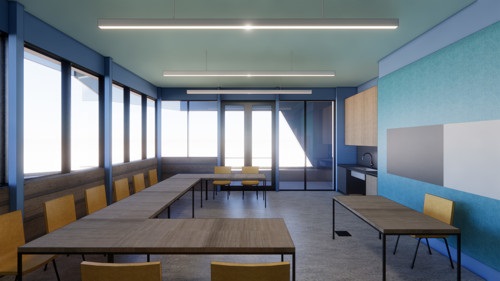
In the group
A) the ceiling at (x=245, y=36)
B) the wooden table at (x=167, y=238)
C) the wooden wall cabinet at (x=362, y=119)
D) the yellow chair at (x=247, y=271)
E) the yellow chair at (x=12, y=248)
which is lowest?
the yellow chair at (x=12, y=248)

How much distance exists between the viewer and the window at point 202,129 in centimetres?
795

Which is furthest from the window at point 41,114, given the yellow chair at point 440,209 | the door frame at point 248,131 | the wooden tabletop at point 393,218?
the yellow chair at point 440,209

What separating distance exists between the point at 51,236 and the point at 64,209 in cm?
93

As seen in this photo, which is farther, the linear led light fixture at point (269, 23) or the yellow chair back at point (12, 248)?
the linear led light fixture at point (269, 23)

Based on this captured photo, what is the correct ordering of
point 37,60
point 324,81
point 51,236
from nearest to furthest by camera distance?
point 51,236
point 37,60
point 324,81

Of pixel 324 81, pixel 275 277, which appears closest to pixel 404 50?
pixel 324 81

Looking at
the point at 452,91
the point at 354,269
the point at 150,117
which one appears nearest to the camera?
the point at 354,269

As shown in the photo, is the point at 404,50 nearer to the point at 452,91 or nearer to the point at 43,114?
the point at 452,91

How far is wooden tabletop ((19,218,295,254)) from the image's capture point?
1.84 m

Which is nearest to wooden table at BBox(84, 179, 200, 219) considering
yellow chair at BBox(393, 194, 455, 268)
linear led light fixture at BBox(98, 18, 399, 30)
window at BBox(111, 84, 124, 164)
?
linear led light fixture at BBox(98, 18, 399, 30)

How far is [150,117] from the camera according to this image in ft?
24.7

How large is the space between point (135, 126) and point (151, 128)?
732mm

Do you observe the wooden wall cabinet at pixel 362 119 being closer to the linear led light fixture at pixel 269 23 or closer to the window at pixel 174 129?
the linear led light fixture at pixel 269 23

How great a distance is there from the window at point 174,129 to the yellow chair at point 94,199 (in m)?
4.45
